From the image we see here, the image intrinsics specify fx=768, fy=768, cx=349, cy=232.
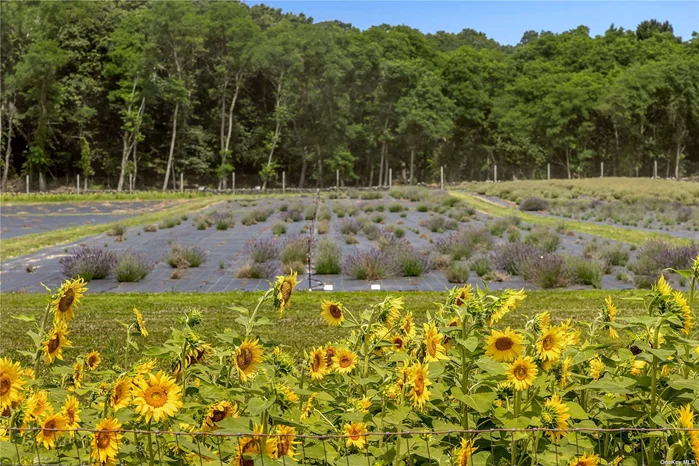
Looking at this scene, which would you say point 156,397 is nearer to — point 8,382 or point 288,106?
point 8,382

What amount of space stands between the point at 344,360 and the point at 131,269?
10.0 metres

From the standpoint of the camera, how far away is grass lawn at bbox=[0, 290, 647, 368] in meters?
7.35

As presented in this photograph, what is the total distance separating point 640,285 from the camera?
37.1 ft

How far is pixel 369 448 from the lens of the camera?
2.51 m

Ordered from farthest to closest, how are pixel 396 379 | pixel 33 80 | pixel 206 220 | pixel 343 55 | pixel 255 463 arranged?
pixel 343 55 < pixel 33 80 < pixel 206 220 < pixel 396 379 < pixel 255 463

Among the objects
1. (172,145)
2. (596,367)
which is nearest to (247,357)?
(596,367)

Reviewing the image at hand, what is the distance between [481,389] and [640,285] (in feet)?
31.0

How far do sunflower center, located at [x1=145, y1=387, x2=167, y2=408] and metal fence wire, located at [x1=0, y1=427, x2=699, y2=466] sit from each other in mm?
121

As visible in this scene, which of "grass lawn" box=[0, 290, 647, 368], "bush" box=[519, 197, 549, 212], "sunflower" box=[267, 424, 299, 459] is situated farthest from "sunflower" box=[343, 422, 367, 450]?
"bush" box=[519, 197, 549, 212]

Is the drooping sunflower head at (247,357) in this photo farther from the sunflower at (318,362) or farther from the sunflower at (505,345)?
the sunflower at (505,345)

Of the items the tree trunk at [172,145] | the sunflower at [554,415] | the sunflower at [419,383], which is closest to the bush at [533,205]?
the tree trunk at [172,145]

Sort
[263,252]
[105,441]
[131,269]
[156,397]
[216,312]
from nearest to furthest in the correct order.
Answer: [156,397]
[105,441]
[216,312]
[131,269]
[263,252]

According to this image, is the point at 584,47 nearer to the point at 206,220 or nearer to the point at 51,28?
the point at 51,28

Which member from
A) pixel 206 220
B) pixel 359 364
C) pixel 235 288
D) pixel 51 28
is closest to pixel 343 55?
pixel 51 28
